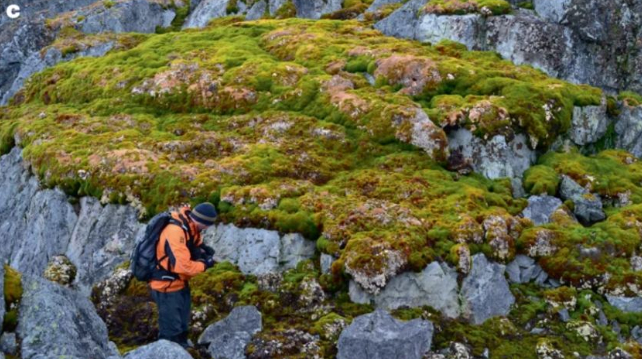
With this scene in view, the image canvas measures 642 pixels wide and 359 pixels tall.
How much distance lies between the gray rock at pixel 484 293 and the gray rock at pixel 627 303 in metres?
2.88

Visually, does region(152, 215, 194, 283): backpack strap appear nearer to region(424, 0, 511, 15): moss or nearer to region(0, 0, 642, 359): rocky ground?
region(0, 0, 642, 359): rocky ground

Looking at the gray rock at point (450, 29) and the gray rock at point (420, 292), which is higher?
the gray rock at point (450, 29)

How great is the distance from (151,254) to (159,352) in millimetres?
3387

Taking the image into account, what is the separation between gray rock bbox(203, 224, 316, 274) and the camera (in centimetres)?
2056

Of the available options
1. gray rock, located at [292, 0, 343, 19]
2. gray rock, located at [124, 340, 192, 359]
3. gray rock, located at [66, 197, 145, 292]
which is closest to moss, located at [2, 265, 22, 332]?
gray rock, located at [124, 340, 192, 359]

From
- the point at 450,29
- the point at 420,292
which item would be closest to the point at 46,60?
the point at 450,29

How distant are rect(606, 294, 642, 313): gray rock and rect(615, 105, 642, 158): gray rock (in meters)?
10.1

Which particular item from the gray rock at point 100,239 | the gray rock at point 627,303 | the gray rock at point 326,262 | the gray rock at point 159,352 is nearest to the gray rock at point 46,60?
the gray rock at point 100,239

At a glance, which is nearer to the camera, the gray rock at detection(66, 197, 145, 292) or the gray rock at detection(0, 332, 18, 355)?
the gray rock at detection(0, 332, 18, 355)

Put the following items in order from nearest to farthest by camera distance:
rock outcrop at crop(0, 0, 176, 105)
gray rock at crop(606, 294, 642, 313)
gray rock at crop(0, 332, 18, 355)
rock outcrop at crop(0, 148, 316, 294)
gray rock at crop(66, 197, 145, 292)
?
gray rock at crop(0, 332, 18, 355) → gray rock at crop(606, 294, 642, 313) → rock outcrop at crop(0, 148, 316, 294) → gray rock at crop(66, 197, 145, 292) → rock outcrop at crop(0, 0, 176, 105)

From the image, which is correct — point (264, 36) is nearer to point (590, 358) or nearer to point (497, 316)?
point (497, 316)

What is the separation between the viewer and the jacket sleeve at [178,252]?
15258mm

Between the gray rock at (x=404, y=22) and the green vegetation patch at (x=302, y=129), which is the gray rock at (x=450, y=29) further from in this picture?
the green vegetation patch at (x=302, y=129)

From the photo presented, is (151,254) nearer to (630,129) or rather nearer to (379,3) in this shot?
(630,129)
